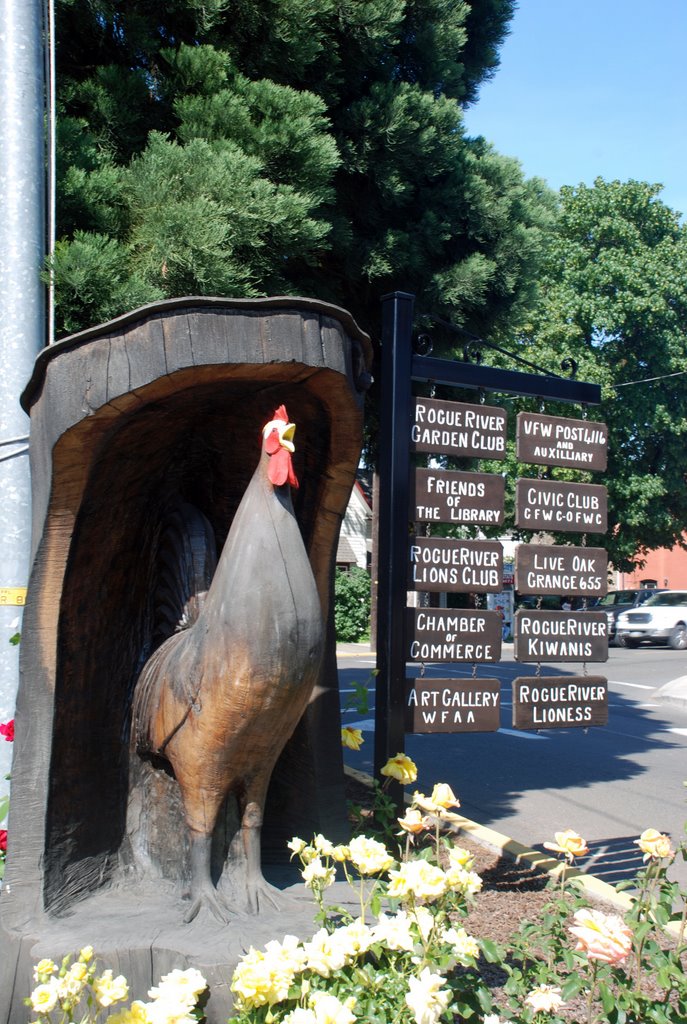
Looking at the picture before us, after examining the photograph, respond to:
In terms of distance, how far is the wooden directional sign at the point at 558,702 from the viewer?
4.81 metres

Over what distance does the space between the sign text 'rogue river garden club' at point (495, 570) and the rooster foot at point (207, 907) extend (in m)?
1.71

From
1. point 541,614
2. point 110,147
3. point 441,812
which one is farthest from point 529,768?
point 110,147

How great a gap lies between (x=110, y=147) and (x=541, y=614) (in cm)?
340

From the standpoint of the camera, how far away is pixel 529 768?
9.39 metres

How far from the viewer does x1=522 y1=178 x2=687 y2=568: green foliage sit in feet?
87.4

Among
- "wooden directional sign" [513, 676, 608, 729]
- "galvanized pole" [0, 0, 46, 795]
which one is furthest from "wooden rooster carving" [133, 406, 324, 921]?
"wooden directional sign" [513, 676, 608, 729]

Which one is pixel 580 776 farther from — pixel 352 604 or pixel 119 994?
pixel 352 604

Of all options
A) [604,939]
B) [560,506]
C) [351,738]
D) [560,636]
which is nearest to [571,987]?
[604,939]

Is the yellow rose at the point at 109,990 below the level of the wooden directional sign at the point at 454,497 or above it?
below

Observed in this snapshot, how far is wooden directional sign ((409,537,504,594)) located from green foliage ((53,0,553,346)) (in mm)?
1582

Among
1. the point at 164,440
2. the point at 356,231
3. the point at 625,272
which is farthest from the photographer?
the point at 625,272

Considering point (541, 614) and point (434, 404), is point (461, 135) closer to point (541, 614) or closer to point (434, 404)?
point (434, 404)

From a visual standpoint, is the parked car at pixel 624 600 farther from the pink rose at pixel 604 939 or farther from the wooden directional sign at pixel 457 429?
the pink rose at pixel 604 939

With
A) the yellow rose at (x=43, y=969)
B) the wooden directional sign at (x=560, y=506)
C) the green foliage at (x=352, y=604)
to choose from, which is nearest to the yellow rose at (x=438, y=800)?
the yellow rose at (x=43, y=969)
